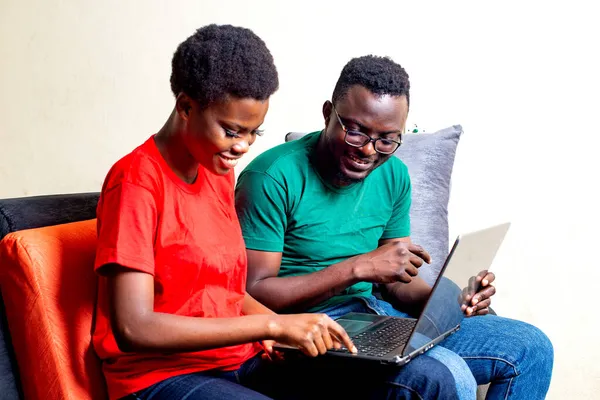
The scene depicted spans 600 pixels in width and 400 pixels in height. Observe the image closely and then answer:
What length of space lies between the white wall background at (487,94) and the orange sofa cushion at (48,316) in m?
1.12

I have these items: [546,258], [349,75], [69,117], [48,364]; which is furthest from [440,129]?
[48,364]

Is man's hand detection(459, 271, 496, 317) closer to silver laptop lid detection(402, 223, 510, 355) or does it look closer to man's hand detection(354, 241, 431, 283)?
silver laptop lid detection(402, 223, 510, 355)

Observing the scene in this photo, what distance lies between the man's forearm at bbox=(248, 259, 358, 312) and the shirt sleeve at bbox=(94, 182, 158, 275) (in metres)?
0.38

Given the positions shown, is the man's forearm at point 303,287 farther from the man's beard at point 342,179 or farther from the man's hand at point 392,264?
the man's beard at point 342,179

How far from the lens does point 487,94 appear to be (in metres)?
2.08

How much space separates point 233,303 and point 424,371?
0.33 m

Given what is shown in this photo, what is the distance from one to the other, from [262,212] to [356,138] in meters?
0.23

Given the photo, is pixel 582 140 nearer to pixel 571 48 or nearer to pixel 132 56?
pixel 571 48

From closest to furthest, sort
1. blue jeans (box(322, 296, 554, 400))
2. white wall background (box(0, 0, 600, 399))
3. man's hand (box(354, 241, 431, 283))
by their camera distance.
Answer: man's hand (box(354, 241, 431, 283)) → blue jeans (box(322, 296, 554, 400)) → white wall background (box(0, 0, 600, 399))

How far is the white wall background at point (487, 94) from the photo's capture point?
6.65ft

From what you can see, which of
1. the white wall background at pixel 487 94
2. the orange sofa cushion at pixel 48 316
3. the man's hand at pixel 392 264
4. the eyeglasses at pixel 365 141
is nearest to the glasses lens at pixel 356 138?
the eyeglasses at pixel 365 141

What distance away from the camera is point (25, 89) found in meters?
2.37

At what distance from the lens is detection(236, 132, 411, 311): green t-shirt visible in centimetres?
141

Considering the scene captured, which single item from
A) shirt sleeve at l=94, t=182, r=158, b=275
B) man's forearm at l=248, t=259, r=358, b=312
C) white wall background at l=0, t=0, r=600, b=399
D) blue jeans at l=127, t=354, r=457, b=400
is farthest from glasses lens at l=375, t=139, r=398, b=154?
white wall background at l=0, t=0, r=600, b=399
